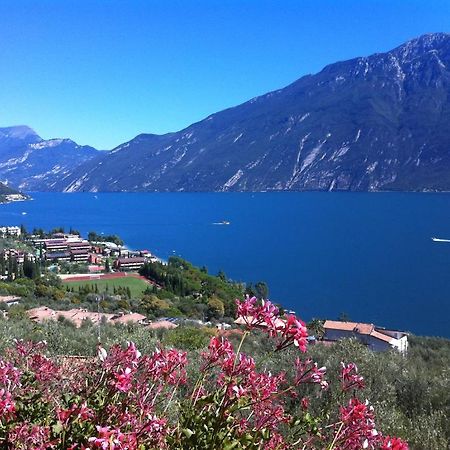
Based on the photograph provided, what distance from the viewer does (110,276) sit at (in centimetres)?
4550

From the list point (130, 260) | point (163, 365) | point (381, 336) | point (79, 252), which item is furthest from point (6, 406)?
point (79, 252)

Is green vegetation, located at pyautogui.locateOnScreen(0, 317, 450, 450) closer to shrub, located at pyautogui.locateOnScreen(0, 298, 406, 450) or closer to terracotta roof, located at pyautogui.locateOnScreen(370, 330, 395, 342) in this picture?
shrub, located at pyautogui.locateOnScreen(0, 298, 406, 450)

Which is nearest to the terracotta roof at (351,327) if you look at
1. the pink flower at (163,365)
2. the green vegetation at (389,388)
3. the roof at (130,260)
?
the green vegetation at (389,388)

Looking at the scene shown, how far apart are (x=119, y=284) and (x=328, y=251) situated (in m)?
28.8

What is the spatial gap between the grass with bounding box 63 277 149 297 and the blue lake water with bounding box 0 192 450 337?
10.3 metres

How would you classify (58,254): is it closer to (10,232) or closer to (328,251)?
(10,232)

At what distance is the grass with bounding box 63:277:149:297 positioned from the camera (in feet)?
127

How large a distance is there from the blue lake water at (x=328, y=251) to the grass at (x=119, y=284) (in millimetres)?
10277

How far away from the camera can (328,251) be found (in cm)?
6066

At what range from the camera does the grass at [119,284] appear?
38750 mm

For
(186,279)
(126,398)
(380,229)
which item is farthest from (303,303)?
(380,229)

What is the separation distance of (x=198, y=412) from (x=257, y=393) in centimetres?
20

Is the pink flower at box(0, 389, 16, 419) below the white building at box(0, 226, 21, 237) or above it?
above

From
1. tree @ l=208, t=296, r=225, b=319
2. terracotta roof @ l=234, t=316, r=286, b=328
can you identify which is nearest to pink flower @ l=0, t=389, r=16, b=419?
terracotta roof @ l=234, t=316, r=286, b=328
